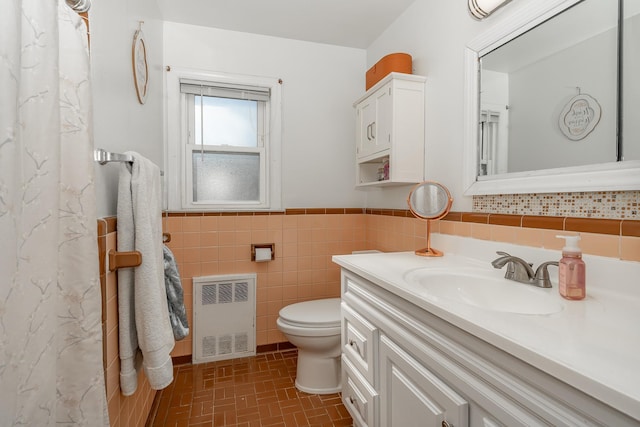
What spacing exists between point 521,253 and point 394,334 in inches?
23.9

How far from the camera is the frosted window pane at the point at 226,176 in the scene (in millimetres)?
2279

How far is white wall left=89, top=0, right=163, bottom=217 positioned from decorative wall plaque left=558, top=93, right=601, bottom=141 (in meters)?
1.61

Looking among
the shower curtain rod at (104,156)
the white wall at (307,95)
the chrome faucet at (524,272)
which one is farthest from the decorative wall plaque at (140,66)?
the chrome faucet at (524,272)

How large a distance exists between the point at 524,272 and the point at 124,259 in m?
1.42

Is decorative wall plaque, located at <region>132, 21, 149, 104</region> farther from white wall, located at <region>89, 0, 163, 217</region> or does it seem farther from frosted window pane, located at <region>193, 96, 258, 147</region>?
frosted window pane, located at <region>193, 96, 258, 147</region>

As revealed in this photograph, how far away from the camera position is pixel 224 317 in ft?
7.25

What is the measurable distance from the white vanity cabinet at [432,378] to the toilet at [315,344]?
26 centimetres

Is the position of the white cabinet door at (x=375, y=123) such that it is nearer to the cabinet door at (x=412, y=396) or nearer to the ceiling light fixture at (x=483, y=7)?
the ceiling light fixture at (x=483, y=7)

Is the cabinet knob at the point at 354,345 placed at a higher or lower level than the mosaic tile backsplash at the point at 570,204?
lower

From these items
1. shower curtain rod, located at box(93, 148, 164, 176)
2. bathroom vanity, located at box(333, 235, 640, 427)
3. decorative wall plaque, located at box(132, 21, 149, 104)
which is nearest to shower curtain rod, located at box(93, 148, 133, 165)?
shower curtain rod, located at box(93, 148, 164, 176)

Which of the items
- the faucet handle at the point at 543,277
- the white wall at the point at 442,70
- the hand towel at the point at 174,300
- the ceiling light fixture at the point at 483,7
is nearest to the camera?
the faucet handle at the point at 543,277

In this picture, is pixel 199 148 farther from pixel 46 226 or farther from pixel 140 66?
pixel 46 226

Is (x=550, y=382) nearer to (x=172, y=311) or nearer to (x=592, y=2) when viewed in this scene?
(x=592, y=2)

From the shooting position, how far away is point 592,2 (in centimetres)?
99
